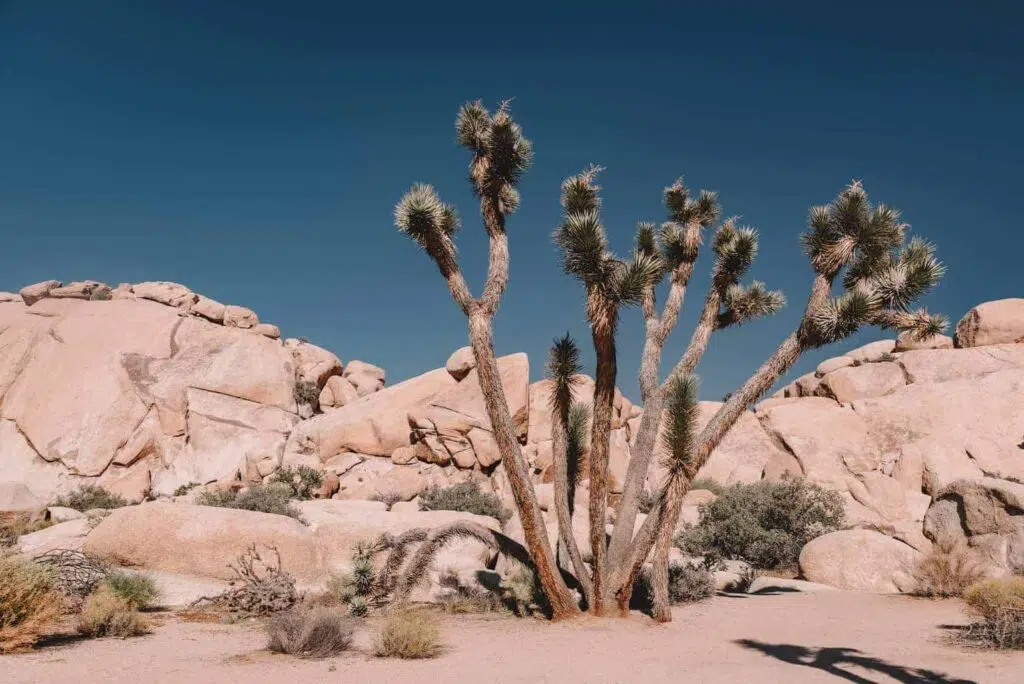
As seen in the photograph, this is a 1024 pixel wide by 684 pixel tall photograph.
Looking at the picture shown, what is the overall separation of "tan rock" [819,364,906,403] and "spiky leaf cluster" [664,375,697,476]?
22554mm

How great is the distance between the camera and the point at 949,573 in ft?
38.7

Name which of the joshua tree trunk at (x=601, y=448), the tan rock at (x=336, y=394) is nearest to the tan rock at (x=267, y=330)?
the tan rock at (x=336, y=394)

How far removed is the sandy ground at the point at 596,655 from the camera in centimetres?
685

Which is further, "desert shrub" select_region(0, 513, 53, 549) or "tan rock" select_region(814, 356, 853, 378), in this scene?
"tan rock" select_region(814, 356, 853, 378)

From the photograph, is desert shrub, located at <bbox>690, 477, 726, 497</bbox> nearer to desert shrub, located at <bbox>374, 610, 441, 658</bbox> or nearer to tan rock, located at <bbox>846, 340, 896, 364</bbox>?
tan rock, located at <bbox>846, 340, 896, 364</bbox>

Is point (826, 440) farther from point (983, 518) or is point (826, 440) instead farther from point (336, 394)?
point (336, 394)

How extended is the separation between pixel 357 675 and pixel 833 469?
22582 mm

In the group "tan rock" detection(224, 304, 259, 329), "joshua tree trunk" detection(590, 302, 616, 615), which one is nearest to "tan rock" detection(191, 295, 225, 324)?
"tan rock" detection(224, 304, 259, 329)

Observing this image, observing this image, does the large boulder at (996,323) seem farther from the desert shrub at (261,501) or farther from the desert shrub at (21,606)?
the desert shrub at (21,606)

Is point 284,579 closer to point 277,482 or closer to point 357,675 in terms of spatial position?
point 357,675

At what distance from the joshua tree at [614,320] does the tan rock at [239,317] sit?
27.3 meters

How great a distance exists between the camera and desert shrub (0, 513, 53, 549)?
14.1m

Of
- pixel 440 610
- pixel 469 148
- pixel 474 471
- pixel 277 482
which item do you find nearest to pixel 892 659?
pixel 440 610

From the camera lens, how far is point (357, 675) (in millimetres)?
6984
